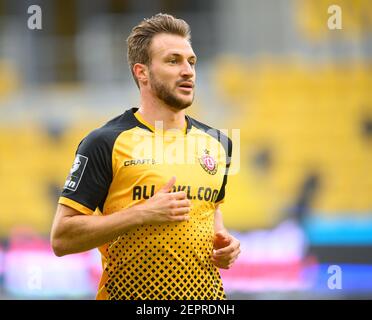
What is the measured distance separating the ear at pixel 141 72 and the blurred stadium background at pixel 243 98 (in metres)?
9.00

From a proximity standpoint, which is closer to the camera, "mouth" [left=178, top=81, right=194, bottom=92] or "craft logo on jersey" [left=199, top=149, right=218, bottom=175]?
"mouth" [left=178, top=81, right=194, bottom=92]

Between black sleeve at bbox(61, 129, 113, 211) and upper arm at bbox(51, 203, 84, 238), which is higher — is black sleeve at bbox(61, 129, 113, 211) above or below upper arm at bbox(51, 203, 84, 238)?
above

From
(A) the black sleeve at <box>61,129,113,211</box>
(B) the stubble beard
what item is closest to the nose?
(B) the stubble beard

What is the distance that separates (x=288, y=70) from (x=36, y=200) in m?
4.78

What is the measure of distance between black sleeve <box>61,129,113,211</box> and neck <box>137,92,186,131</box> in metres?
0.29

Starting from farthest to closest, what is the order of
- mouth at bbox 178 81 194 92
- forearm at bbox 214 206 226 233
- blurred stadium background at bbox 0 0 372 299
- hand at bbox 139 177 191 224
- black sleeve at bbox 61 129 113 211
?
blurred stadium background at bbox 0 0 372 299
forearm at bbox 214 206 226 233
mouth at bbox 178 81 194 92
black sleeve at bbox 61 129 113 211
hand at bbox 139 177 191 224

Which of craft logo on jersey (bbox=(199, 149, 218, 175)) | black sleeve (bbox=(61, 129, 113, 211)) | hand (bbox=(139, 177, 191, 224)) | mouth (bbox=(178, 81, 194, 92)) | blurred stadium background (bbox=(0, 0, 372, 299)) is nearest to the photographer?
hand (bbox=(139, 177, 191, 224))

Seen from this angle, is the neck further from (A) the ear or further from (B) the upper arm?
(B) the upper arm

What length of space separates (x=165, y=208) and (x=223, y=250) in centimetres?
46

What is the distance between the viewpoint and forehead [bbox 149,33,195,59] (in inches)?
179

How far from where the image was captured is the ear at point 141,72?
459 centimetres

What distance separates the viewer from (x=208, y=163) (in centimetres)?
460
